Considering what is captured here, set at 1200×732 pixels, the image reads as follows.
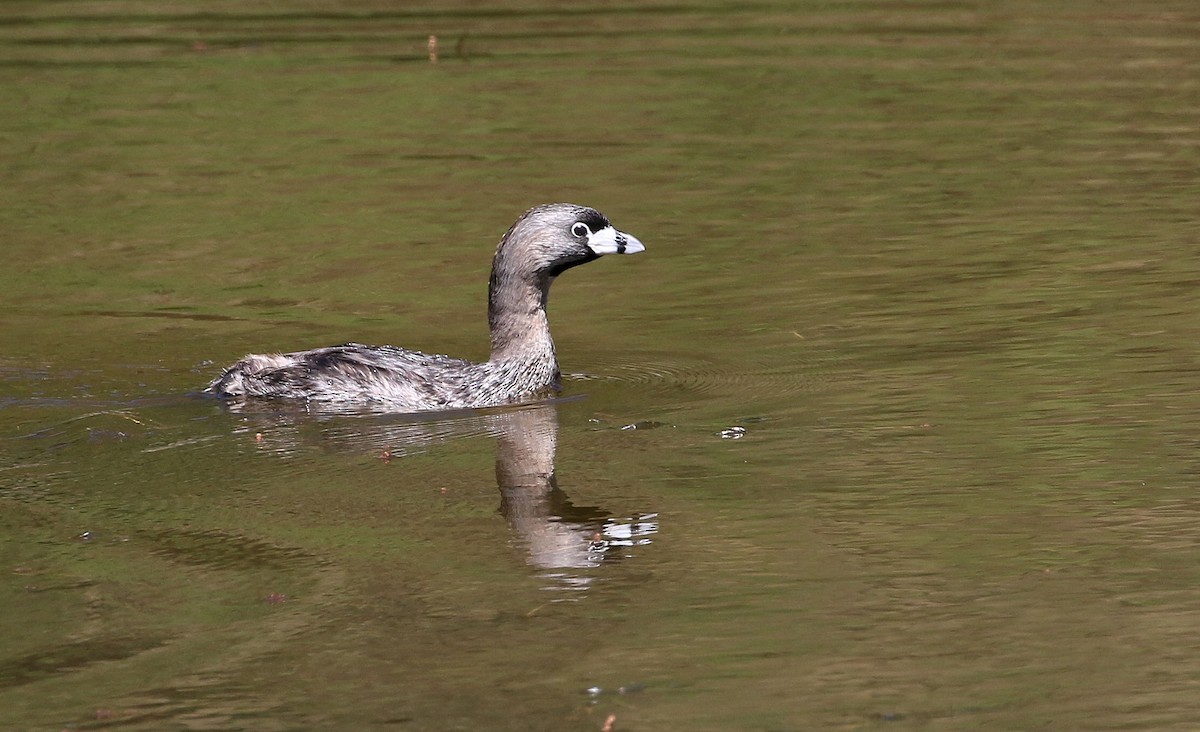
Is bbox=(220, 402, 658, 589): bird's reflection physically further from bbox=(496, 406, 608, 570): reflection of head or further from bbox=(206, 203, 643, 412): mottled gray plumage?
bbox=(206, 203, 643, 412): mottled gray plumage

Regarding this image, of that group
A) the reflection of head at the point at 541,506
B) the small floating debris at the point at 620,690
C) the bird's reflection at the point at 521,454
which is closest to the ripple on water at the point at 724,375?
the bird's reflection at the point at 521,454

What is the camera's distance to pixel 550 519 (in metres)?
8.95

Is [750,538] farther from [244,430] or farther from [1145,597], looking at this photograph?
[244,430]

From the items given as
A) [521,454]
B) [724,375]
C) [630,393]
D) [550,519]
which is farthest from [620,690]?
[724,375]

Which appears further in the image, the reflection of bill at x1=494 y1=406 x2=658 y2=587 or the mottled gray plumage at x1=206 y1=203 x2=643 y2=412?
the mottled gray plumage at x1=206 y1=203 x2=643 y2=412

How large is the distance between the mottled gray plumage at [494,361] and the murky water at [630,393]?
8.8 inches

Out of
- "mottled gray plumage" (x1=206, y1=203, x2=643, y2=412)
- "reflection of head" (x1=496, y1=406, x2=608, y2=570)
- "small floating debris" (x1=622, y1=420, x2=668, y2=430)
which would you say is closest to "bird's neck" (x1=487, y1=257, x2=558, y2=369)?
"mottled gray plumage" (x1=206, y1=203, x2=643, y2=412)

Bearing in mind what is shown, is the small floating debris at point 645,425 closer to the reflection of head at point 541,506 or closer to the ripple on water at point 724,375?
the reflection of head at point 541,506

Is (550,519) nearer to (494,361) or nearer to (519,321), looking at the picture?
(494,361)

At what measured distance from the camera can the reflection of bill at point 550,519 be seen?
8375 millimetres

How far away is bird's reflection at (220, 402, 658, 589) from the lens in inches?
332

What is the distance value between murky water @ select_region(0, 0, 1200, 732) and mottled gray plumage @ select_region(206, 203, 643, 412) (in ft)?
0.73

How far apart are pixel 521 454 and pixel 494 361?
169 cm

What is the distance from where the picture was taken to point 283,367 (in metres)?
11.4
